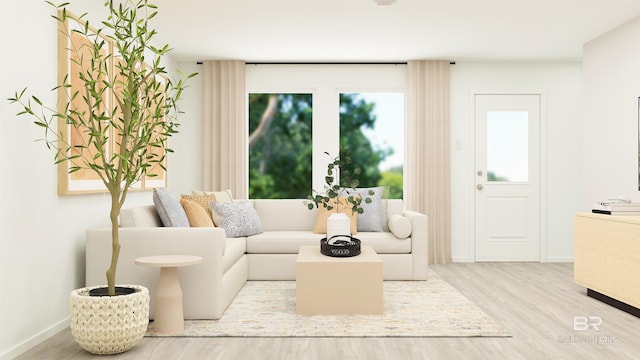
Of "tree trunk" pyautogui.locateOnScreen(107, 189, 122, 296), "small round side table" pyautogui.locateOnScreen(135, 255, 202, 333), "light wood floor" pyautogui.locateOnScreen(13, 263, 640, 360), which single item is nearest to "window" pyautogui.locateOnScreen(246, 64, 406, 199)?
"light wood floor" pyautogui.locateOnScreen(13, 263, 640, 360)

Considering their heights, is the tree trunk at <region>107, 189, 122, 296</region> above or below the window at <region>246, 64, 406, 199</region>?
below

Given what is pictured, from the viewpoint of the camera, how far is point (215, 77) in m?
6.80

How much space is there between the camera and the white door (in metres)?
6.89

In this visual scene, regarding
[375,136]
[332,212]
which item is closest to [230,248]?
[332,212]

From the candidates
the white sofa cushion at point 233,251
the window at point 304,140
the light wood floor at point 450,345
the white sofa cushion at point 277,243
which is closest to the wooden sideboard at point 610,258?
the light wood floor at point 450,345

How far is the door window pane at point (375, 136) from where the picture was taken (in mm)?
11367

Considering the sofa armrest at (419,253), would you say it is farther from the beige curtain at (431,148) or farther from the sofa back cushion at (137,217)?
the sofa back cushion at (137,217)

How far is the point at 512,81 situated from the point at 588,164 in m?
1.68

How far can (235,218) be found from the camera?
17.3ft

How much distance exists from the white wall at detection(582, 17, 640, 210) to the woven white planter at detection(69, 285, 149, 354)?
13.8ft

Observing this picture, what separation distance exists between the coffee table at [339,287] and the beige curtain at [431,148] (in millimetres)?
2946

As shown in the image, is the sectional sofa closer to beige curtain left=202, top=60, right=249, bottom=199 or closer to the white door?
beige curtain left=202, top=60, right=249, bottom=199

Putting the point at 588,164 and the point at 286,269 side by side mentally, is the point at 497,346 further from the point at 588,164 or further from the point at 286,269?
the point at 588,164

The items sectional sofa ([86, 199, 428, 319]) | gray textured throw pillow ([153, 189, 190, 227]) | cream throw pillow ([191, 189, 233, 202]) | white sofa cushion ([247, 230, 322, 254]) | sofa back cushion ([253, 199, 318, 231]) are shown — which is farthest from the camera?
sofa back cushion ([253, 199, 318, 231])
